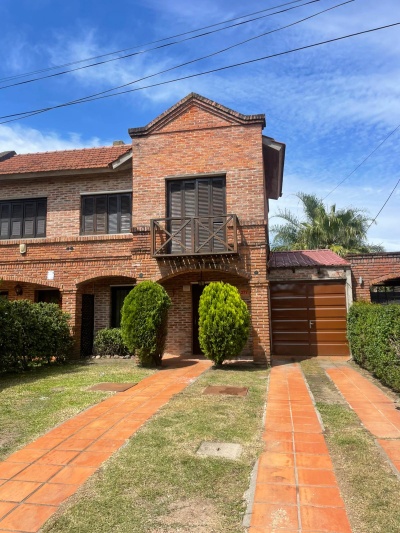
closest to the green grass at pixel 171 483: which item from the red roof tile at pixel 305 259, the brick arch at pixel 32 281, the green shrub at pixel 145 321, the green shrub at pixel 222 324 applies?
the green shrub at pixel 222 324

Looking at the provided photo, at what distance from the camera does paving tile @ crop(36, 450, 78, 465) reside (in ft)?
11.6

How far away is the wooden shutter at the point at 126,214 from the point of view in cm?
1175

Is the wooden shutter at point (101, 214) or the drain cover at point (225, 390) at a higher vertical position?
the wooden shutter at point (101, 214)

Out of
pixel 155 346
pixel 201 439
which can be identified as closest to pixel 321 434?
pixel 201 439

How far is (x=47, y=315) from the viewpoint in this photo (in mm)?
9914

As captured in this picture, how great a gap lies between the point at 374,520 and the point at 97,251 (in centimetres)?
1013

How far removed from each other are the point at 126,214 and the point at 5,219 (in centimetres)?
434

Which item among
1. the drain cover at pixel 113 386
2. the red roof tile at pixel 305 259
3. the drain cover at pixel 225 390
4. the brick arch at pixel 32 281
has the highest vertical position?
the red roof tile at pixel 305 259

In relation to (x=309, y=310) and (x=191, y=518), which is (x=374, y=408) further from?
(x=309, y=310)

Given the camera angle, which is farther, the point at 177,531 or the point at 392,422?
the point at 392,422

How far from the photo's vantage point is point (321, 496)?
9.36 ft

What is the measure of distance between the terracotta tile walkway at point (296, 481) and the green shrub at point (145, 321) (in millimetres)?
4201

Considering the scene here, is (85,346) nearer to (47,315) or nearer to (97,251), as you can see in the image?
(47,315)

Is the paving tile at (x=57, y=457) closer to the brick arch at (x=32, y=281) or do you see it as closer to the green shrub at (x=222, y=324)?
the green shrub at (x=222, y=324)
